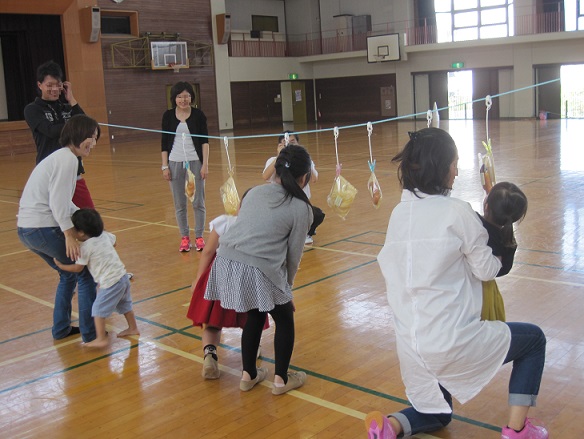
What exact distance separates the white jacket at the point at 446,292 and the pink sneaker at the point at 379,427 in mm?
262

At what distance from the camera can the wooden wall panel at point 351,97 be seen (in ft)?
101

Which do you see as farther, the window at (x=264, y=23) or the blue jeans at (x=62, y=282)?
the window at (x=264, y=23)

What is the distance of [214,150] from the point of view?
19.1 metres

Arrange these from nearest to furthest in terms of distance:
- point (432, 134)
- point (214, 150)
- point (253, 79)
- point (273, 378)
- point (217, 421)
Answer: point (432, 134), point (217, 421), point (273, 378), point (214, 150), point (253, 79)

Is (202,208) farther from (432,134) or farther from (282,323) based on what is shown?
(432,134)

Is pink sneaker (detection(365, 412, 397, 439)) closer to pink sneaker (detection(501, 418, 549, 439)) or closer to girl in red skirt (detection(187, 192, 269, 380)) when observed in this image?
pink sneaker (detection(501, 418, 549, 439))

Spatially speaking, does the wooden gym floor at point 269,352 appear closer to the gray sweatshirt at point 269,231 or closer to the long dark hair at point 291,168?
the gray sweatshirt at point 269,231

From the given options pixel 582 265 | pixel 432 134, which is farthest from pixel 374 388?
pixel 582 265

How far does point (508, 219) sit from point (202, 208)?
4.31 meters

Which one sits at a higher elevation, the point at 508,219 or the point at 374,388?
the point at 508,219

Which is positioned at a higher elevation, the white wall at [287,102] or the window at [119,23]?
the window at [119,23]

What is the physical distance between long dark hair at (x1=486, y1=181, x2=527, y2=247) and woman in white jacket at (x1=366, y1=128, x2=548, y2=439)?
179 millimetres

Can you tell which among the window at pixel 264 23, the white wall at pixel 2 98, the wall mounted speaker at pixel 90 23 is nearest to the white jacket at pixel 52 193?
the wall mounted speaker at pixel 90 23

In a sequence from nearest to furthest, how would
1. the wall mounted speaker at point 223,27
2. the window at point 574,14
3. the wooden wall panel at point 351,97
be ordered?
the window at point 574,14, the wall mounted speaker at point 223,27, the wooden wall panel at point 351,97
